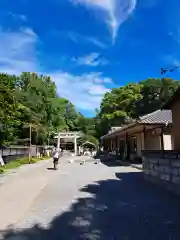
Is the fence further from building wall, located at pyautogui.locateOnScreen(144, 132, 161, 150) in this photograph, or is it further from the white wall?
the white wall

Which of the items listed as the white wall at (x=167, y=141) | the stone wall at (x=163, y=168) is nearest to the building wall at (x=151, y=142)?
the white wall at (x=167, y=141)

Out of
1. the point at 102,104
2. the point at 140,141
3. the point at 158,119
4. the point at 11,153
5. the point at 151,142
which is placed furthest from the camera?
the point at 102,104

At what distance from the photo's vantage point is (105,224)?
6.39 m

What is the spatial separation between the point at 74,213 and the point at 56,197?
258 cm

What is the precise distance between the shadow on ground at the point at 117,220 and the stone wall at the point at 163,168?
0.56 metres

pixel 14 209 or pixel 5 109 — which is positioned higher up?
pixel 5 109

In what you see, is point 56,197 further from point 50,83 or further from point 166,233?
point 50,83

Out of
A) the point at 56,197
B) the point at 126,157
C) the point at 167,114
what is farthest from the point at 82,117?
the point at 56,197

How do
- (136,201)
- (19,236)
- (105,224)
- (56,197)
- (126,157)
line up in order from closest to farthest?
1. (19,236)
2. (105,224)
3. (136,201)
4. (56,197)
5. (126,157)

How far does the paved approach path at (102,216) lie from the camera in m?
5.66

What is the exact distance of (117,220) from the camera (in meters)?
6.71

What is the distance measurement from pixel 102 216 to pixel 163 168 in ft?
15.3

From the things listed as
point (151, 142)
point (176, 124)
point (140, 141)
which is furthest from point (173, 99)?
point (140, 141)

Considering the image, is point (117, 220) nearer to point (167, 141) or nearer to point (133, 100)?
point (167, 141)
